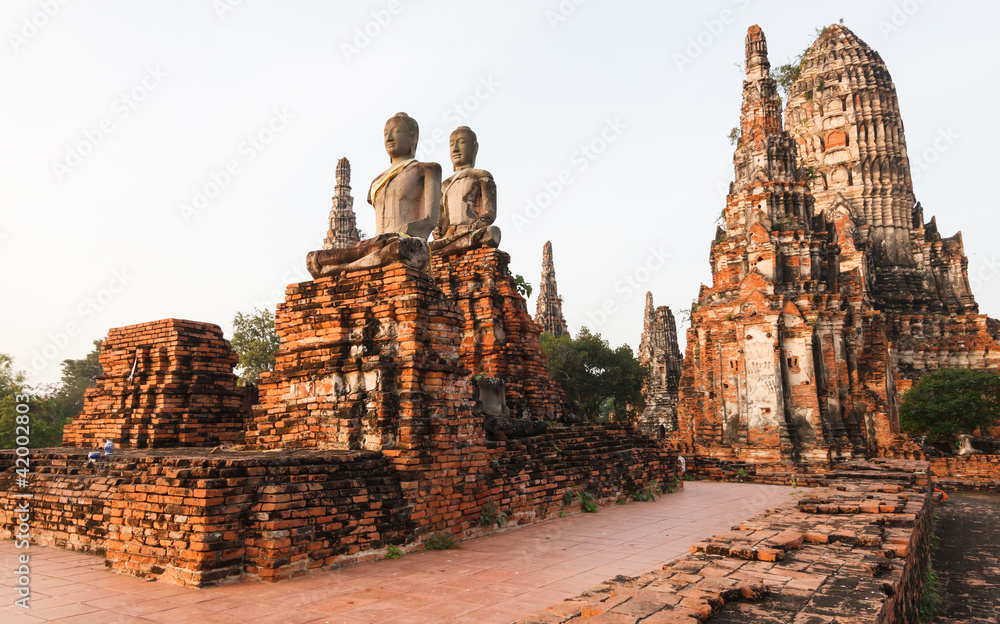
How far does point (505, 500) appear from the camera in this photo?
24.4 ft

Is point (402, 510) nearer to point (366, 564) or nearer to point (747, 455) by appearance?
point (366, 564)

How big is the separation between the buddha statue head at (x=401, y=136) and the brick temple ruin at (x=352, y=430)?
28 mm

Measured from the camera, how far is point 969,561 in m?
7.61

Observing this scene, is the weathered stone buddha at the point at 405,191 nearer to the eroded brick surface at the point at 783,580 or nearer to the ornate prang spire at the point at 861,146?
the eroded brick surface at the point at 783,580

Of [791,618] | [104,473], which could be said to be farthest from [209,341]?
[791,618]

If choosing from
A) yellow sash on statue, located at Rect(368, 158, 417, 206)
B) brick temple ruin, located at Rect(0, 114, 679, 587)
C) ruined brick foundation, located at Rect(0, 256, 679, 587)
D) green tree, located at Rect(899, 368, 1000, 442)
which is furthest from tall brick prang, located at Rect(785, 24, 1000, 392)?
ruined brick foundation, located at Rect(0, 256, 679, 587)

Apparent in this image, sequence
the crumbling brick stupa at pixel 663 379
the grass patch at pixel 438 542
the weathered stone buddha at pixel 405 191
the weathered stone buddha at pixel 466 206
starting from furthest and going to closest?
the crumbling brick stupa at pixel 663 379 → the weathered stone buddha at pixel 466 206 → the weathered stone buddha at pixel 405 191 → the grass patch at pixel 438 542

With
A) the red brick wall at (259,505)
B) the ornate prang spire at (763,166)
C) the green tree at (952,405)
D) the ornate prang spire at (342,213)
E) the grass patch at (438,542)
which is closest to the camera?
the red brick wall at (259,505)

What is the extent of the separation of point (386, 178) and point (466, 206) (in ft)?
8.99

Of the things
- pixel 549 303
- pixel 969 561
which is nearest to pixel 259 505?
pixel 969 561

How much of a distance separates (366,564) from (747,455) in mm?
15720

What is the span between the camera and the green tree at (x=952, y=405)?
65.3ft

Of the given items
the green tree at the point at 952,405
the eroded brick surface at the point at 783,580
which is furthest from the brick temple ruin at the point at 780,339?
the eroded brick surface at the point at 783,580

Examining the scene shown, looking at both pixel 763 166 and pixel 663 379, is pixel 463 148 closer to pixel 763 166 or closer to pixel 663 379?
pixel 763 166
